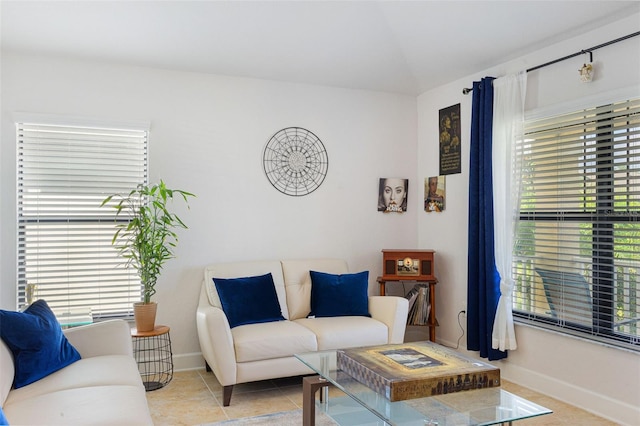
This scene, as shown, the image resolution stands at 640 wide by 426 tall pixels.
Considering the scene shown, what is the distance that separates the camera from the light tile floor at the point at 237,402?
125 inches

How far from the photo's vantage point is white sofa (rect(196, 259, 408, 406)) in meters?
3.42

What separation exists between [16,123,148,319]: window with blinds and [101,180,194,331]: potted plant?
0.32 ft

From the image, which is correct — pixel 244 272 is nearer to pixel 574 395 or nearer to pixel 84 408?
pixel 84 408

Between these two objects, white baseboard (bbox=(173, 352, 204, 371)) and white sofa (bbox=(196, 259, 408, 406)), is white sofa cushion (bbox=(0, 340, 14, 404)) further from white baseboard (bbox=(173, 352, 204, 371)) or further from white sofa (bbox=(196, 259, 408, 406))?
white baseboard (bbox=(173, 352, 204, 371))

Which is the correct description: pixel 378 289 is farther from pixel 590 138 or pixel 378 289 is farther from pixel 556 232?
Result: pixel 590 138

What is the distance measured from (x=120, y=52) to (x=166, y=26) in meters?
0.47

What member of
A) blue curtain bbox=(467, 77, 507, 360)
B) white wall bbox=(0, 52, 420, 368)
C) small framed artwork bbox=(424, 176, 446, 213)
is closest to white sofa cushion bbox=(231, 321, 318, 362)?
white wall bbox=(0, 52, 420, 368)

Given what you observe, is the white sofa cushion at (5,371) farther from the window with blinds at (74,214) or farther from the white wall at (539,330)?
the white wall at (539,330)

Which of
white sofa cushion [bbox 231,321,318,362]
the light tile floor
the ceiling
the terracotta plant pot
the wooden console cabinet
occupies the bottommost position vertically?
the light tile floor

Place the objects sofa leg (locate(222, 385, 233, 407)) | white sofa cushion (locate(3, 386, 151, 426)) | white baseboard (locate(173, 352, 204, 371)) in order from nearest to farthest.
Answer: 1. white sofa cushion (locate(3, 386, 151, 426))
2. sofa leg (locate(222, 385, 233, 407))
3. white baseboard (locate(173, 352, 204, 371))

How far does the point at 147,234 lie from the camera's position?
389 centimetres

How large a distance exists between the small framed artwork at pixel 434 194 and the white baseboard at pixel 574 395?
4.96 feet

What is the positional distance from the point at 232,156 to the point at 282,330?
5.28 ft

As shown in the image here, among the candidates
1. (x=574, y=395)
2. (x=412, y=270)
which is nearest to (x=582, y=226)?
(x=574, y=395)
